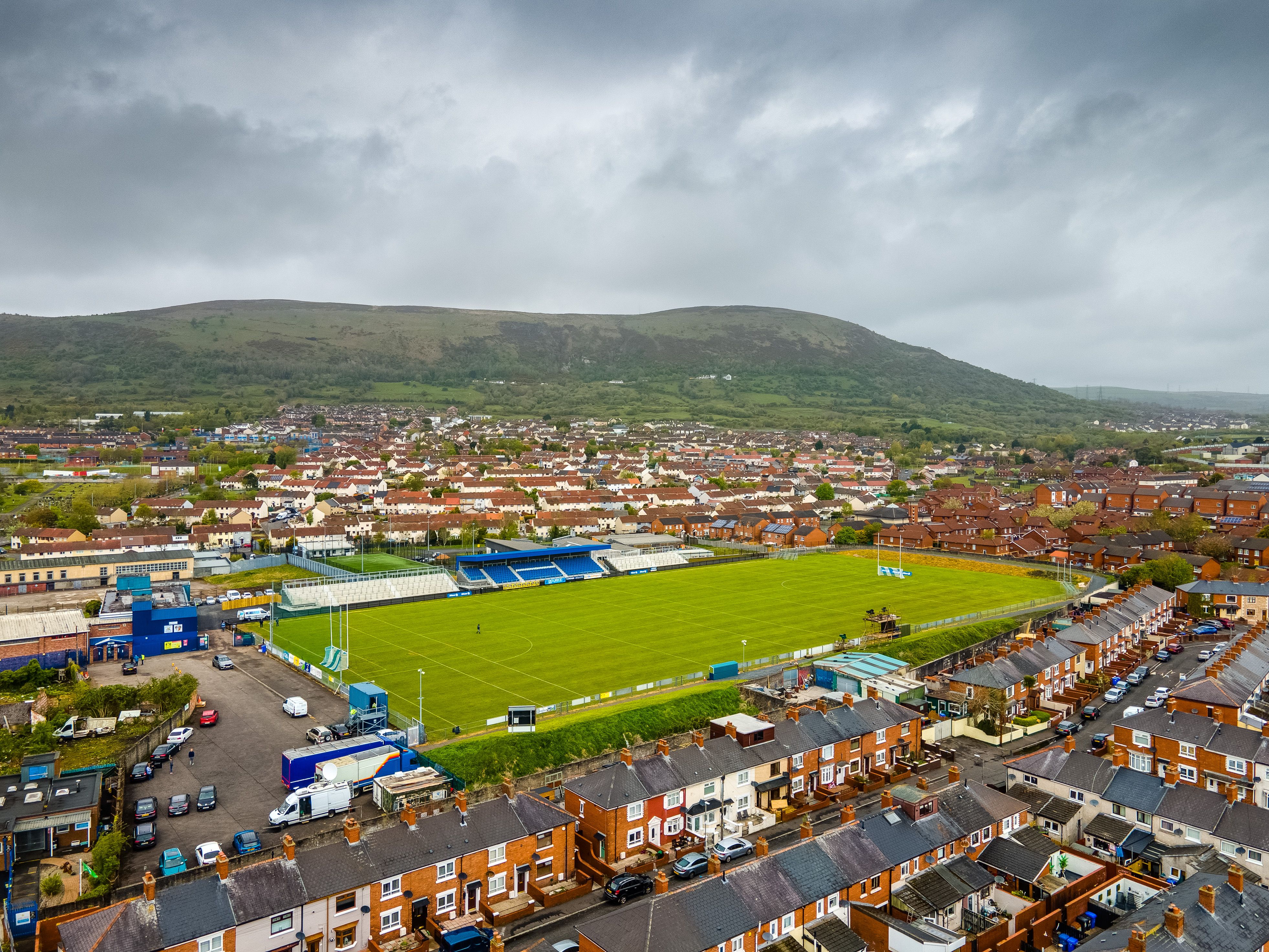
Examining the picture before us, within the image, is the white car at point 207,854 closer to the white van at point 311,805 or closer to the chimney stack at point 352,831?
the white van at point 311,805

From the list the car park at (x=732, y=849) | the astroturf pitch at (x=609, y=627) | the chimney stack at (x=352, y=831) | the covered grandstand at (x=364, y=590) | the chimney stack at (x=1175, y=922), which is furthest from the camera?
the covered grandstand at (x=364, y=590)

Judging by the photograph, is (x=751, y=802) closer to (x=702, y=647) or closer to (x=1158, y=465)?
(x=702, y=647)

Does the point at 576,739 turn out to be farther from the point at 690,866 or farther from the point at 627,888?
the point at 627,888

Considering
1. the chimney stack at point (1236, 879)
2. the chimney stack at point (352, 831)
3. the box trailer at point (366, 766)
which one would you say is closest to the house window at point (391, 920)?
the chimney stack at point (352, 831)

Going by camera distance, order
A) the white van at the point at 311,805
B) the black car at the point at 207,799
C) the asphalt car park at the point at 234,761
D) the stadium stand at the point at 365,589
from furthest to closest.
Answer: the stadium stand at the point at 365,589 → the black car at the point at 207,799 → the white van at the point at 311,805 → the asphalt car park at the point at 234,761

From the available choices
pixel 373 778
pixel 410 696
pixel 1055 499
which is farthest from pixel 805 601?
pixel 1055 499

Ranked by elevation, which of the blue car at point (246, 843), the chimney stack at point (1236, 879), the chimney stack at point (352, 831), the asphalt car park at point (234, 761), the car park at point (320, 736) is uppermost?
the chimney stack at point (1236, 879)

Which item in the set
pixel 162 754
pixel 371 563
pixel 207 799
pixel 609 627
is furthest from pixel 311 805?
pixel 371 563
